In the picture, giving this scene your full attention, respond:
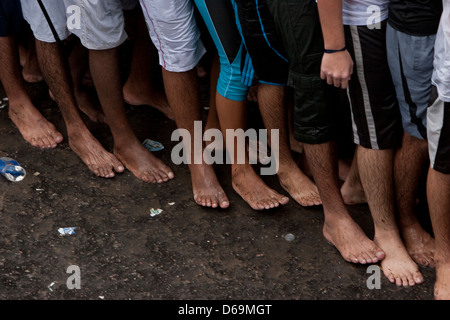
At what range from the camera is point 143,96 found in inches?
193

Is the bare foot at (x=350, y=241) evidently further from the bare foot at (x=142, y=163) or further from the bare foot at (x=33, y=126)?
the bare foot at (x=33, y=126)

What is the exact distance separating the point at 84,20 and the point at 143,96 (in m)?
0.98

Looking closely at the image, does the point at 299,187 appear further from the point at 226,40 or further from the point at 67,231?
the point at 67,231

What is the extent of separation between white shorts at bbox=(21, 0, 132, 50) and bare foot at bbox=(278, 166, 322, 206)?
3.54ft

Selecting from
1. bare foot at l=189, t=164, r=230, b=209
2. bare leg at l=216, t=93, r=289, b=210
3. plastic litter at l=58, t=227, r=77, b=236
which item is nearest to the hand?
bare leg at l=216, t=93, r=289, b=210

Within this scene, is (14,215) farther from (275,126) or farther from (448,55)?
(448,55)

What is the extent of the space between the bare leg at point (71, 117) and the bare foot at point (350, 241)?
4.00 feet

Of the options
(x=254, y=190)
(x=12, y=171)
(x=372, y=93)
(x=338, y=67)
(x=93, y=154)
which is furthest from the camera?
(x=93, y=154)

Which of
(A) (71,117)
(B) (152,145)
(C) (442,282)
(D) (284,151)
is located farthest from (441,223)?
(A) (71,117)

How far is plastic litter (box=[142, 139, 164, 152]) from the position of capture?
4.58 m

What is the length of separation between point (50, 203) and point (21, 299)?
718 millimetres

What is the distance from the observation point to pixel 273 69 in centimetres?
376

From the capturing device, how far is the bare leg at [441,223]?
3.34 meters

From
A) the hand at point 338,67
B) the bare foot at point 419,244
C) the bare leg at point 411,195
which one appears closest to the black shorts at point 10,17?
the hand at point 338,67
